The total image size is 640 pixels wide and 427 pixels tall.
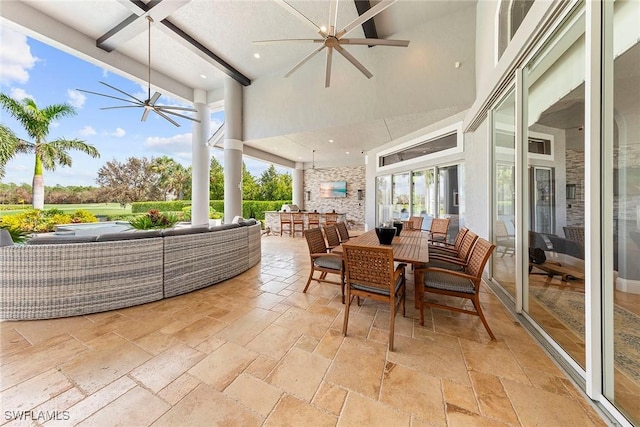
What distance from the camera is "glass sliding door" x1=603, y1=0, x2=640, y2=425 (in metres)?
1.33

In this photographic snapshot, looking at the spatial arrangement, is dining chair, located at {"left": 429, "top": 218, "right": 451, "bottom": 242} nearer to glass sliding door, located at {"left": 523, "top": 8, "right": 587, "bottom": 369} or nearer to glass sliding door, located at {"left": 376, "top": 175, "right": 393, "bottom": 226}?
glass sliding door, located at {"left": 523, "top": 8, "right": 587, "bottom": 369}

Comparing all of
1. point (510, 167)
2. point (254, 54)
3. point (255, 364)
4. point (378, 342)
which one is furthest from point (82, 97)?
point (510, 167)

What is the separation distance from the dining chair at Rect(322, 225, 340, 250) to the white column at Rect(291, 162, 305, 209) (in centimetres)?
718

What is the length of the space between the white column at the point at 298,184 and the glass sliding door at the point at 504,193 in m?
8.21

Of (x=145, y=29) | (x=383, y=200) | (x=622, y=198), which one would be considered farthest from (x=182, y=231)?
(x=383, y=200)

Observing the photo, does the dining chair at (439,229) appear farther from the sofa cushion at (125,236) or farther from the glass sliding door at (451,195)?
the sofa cushion at (125,236)

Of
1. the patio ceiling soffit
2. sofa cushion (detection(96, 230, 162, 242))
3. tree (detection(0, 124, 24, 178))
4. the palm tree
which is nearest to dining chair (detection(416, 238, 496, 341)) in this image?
sofa cushion (detection(96, 230, 162, 242))

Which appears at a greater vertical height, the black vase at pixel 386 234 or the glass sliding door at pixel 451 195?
the glass sliding door at pixel 451 195

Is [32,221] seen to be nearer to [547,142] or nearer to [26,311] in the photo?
[26,311]

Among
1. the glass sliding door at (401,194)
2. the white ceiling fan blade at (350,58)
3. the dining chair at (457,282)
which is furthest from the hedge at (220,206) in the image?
the dining chair at (457,282)

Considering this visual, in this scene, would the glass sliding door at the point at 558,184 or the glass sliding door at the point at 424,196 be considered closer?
the glass sliding door at the point at 558,184

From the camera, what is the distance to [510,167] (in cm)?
277

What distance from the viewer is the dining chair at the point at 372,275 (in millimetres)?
1860

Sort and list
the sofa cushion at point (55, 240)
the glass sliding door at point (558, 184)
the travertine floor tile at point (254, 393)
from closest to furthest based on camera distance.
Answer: the travertine floor tile at point (254, 393) < the glass sliding door at point (558, 184) < the sofa cushion at point (55, 240)
